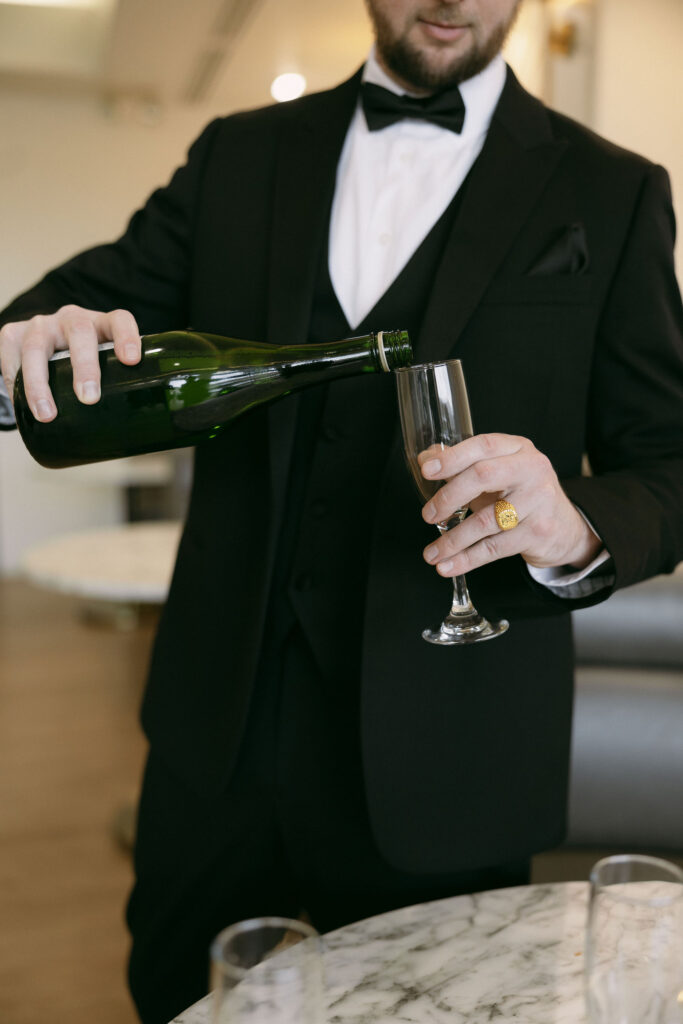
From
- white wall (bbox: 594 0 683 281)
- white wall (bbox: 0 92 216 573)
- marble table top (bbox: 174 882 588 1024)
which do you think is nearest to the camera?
marble table top (bbox: 174 882 588 1024)

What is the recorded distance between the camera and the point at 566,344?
1.14m

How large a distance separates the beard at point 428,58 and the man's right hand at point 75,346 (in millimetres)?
523

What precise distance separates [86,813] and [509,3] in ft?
8.97

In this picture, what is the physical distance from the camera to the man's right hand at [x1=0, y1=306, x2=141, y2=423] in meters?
0.94

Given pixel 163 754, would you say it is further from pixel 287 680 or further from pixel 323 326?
pixel 323 326

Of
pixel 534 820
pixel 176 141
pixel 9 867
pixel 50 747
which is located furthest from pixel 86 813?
pixel 176 141

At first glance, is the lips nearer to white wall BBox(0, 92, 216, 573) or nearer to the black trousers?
the black trousers

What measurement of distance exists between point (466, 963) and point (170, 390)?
65 centimetres

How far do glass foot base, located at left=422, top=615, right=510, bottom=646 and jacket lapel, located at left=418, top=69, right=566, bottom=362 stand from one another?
311 millimetres

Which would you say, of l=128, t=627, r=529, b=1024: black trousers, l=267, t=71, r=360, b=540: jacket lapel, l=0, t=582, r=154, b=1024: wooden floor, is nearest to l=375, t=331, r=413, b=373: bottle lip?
l=267, t=71, r=360, b=540: jacket lapel

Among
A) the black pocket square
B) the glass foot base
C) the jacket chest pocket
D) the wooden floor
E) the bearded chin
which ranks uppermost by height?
the bearded chin

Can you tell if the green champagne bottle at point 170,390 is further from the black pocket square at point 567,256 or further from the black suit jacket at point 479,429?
the black pocket square at point 567,256

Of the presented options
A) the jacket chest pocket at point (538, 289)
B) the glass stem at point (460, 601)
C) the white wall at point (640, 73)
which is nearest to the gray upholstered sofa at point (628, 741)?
the jacket chest pocket at point (538, 289)

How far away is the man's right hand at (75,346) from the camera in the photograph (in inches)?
37.2
